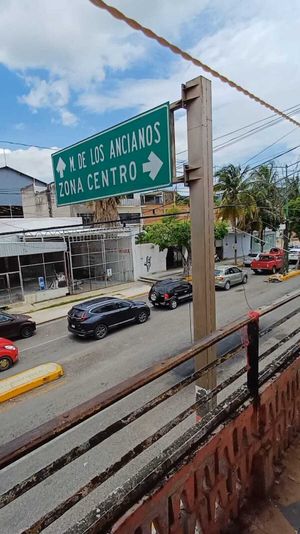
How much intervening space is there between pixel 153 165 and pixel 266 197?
97.4 ft

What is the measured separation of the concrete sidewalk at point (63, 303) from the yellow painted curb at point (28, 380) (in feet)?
20.8

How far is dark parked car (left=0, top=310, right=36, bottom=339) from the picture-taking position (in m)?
12.5

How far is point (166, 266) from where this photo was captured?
28.1m

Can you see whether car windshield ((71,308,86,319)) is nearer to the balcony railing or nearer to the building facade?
the balcony railing

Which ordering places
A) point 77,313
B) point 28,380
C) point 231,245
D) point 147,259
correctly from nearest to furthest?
point 28,380 < point 77,313 < point 147,259 < point 231,245

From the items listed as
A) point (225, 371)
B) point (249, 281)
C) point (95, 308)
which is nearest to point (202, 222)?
point (225, 371)

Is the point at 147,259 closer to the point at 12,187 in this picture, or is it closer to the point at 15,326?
the point at 15,326

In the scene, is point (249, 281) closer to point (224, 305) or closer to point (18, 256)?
point (224, 305)

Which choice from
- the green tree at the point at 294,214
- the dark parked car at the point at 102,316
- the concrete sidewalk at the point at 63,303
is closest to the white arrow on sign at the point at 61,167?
the dark parked car at the point at 102,316

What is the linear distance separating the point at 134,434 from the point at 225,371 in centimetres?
311

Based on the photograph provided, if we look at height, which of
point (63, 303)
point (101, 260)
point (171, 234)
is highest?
point (171, 234)

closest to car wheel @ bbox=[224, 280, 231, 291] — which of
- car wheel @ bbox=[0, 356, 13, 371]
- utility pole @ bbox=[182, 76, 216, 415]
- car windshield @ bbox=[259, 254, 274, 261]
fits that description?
car windshield @ bbox=[259, 254, 274, 261]

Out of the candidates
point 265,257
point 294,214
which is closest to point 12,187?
point 265,257

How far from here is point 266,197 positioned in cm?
3030
